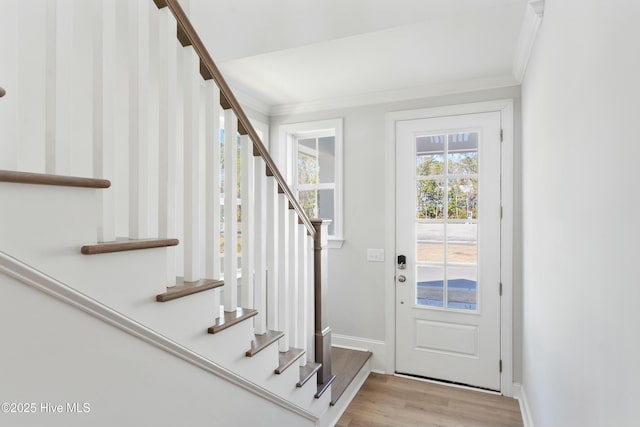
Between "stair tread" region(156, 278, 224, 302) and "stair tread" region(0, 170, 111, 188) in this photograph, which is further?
"stair tread" region(156, 278, 224, 302)

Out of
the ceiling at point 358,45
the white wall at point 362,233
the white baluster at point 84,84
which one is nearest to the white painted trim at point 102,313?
the white baluster at point 84,84

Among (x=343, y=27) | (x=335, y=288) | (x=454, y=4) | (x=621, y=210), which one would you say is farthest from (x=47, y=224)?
(x=335, y=288)

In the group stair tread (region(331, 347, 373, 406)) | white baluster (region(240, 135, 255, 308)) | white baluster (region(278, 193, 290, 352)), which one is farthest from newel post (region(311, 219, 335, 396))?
white baluster (region(240, 135, 255, 308))

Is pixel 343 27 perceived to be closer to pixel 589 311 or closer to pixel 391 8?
pixel 391 8

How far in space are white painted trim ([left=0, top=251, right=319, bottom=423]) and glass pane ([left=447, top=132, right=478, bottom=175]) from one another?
2346mm

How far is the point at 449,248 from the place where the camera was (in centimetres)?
289

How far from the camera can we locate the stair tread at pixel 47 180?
2.26ft

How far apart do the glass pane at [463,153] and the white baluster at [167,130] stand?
2.37 metres

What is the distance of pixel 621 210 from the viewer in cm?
79

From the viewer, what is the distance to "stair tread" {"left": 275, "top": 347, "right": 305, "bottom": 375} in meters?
1.67

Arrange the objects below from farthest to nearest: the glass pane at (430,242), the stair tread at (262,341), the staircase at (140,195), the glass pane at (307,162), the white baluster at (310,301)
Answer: the glass pane at (307,162), the glass pane at (430,242), the white baluster at (310,301), the stair tread at (262,341), the staircase at (140,195)

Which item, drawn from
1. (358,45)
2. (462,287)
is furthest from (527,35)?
(462,287)

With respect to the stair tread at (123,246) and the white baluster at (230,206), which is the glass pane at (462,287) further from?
the stair tread at (123,246)

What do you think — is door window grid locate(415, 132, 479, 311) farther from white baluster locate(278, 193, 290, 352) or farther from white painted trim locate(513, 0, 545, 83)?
white baluster locate(278, 193, 290, 352)
